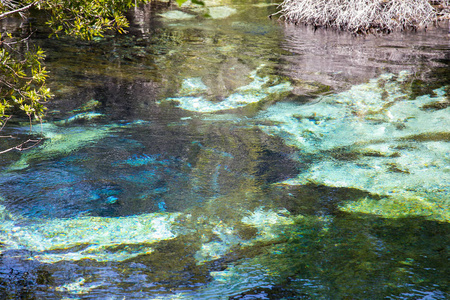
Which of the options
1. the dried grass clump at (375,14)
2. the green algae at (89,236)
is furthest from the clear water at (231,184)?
the dried grass clump at (375,14)

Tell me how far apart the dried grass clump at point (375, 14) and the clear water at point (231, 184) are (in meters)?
3.24

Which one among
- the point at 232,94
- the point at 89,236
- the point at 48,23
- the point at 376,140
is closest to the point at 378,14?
the point at 232,94

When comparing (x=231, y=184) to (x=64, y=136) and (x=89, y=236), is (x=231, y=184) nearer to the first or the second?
(x=89, y=236)

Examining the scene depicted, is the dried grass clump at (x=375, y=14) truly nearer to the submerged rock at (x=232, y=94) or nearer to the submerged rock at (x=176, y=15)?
the submerged rock at (x=176, y=15)

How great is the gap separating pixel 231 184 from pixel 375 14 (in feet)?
29.6

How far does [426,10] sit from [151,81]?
8.47m

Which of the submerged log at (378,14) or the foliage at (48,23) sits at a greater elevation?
the submerged log at (378,14)

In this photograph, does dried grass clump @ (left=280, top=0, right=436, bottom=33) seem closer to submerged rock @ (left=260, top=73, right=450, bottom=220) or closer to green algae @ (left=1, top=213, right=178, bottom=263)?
submerged rock @ (left=260, top=73, right=450, bottom=220)

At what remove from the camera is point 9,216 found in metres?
3.50

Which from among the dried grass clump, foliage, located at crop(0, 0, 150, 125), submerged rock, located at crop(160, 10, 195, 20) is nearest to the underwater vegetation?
foliage, located at crop(0, 0, 150, 125)

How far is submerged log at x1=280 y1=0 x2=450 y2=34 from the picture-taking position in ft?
36.8

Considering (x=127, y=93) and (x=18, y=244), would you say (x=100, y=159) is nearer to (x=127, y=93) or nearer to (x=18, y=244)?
(x=18, y=244)

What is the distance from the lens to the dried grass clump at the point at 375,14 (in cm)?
1121

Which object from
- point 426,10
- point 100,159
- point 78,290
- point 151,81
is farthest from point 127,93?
point 426,10
